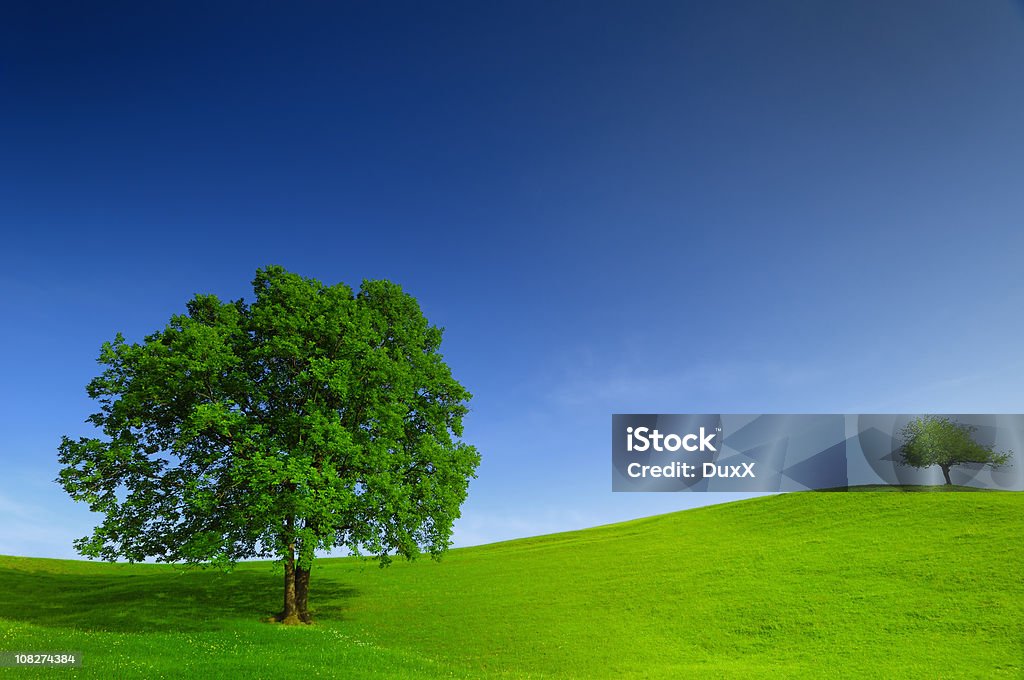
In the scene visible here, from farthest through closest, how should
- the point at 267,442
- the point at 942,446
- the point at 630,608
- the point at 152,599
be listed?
the point at 942,446
the point at 152,599
the point at 630,608
the point at 267,442

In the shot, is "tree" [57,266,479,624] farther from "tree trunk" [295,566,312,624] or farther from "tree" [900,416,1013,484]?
"tree" [900,416,1013,484]

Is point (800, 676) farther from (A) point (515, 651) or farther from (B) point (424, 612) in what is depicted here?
(B) point (424, 612)

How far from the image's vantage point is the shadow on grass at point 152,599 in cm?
3912

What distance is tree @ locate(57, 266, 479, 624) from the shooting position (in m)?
34.5

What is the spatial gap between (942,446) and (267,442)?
237 feet

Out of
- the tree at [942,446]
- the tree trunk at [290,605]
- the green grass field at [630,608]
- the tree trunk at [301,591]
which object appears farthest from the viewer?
the tree at [942,446]

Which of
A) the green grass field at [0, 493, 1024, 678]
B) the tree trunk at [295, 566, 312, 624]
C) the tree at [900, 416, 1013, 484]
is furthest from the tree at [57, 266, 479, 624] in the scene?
the tree at [900, 416, 1013, 484]

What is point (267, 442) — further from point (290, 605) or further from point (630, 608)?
point (630, 608)

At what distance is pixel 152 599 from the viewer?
47406mm

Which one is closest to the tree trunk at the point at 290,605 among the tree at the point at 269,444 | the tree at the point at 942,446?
the tree at the point at 269,444

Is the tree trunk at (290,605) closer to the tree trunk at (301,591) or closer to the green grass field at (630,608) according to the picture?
the tree trunk at (301,591)

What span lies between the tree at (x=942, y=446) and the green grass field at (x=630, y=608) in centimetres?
1139

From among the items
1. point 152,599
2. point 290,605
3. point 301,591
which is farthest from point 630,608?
point 152,599

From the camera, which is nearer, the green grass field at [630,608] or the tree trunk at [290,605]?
the green grass field at [630,608]
